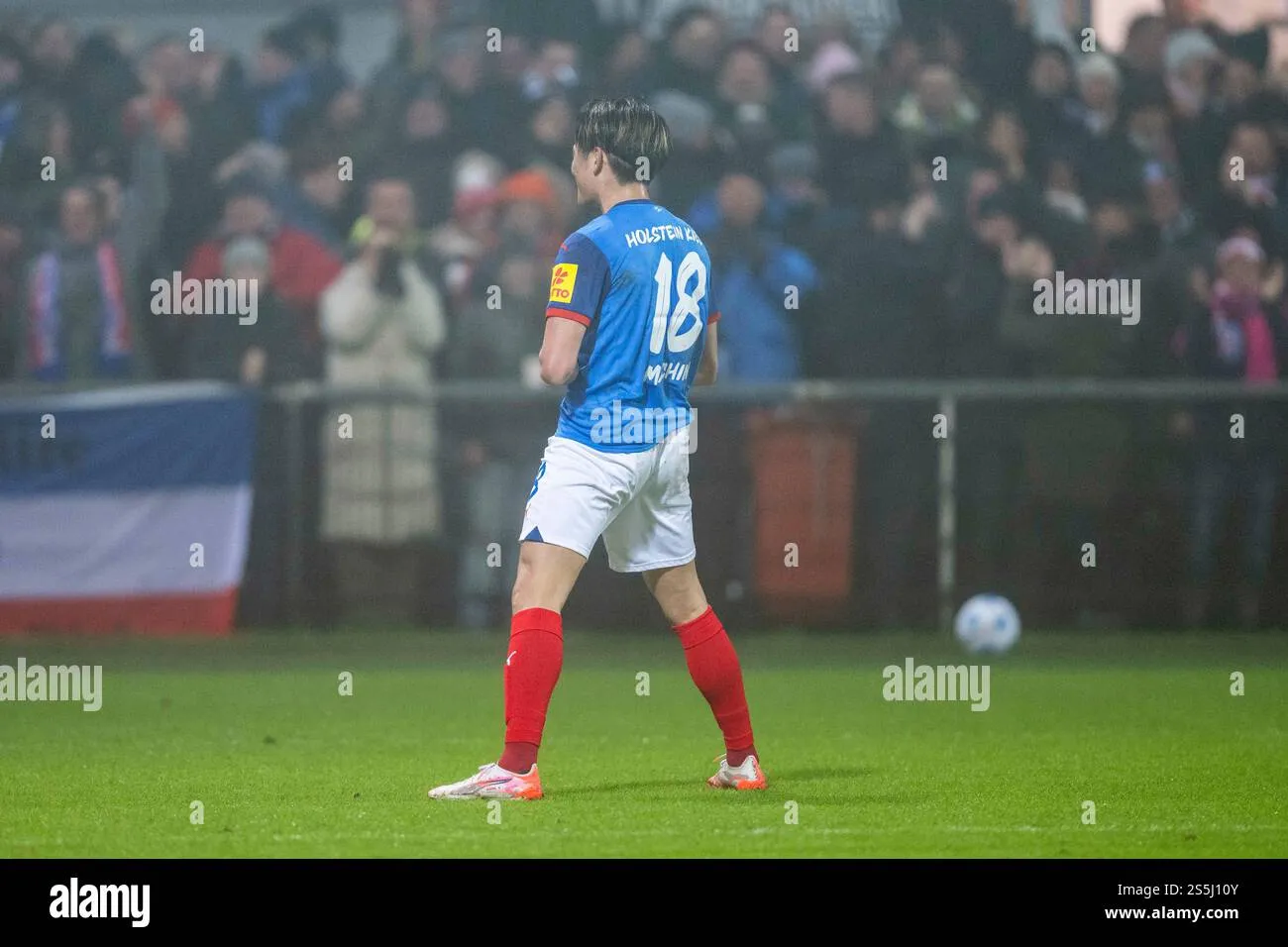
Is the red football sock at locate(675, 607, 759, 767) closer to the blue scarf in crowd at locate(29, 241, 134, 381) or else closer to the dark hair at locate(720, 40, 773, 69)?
the blue scarf in crowd at locate(29, 241, 134, 381)

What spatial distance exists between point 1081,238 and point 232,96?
20.5 feet

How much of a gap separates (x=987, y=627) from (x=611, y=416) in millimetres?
5860

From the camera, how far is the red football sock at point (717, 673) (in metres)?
7.59

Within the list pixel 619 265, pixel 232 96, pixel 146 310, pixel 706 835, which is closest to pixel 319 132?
pixel 232 96

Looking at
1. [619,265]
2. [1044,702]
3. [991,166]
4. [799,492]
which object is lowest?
[1044,702]

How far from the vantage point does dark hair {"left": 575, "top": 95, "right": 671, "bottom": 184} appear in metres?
7.34

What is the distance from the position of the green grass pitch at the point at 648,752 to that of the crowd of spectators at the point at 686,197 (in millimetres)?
1049

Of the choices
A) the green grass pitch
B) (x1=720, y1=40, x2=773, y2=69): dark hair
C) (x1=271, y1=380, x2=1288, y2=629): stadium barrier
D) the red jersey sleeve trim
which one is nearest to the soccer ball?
the green grass pitch

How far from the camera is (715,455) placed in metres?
13.5

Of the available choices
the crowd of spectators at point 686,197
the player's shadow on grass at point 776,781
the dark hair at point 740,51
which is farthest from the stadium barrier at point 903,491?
the player's shadow on grass at point 776,781

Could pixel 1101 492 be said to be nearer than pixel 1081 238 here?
Yes

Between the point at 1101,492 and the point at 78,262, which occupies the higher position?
the point at 78,262

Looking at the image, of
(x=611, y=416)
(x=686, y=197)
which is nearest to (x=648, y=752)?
(x=611, y=416)

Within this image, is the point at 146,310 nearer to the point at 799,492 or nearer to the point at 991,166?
the point at 799,492
